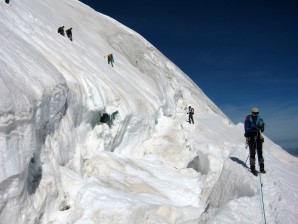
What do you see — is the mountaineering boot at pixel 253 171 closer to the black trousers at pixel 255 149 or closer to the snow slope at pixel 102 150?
the black trousers at pixel 255 149

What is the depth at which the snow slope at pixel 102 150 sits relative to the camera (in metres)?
9.55

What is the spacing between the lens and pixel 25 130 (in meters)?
10.3

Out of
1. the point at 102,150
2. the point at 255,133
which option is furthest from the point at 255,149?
the point at 102,150

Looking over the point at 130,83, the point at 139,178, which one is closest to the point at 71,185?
the point at 139,178

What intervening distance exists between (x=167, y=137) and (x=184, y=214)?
452 inches

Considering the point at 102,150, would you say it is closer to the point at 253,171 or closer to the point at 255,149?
the point at 255,149

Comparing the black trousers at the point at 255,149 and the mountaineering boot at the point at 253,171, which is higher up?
the black trousers at the point at 255,149

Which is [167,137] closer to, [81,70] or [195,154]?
[195,154]

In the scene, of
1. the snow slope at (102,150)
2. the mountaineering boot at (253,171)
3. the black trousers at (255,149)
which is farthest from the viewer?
the black trousers at (255,149)

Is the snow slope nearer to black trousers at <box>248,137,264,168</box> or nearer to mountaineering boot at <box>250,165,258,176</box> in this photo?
mountaineering boot at <box>250,165,258,176</box>

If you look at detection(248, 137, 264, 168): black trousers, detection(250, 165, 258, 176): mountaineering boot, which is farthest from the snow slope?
detection(248, 137, 264, 168): black trousers

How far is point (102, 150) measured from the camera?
17688 millimetres

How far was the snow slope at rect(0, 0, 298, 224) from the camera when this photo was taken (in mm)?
9552

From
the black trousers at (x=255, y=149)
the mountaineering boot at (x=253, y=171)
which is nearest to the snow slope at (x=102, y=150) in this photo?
the mountaineering boot at (x=253, y=171)
